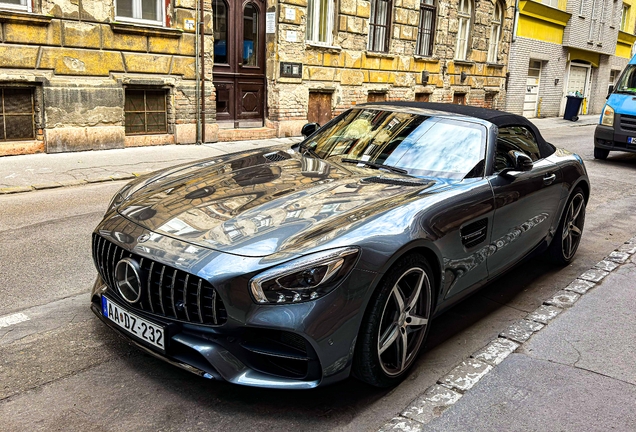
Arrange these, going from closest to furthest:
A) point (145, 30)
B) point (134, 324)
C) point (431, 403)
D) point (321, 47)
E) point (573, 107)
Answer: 1. point (134, 324)
2. point (431, 403)
3. point (145, 30)
4. point (321, 47)
5. point (573, 107)

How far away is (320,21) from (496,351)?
13106 mm

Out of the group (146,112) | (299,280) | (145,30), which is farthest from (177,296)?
(146,112)

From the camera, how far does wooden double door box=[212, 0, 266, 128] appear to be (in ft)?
44.4

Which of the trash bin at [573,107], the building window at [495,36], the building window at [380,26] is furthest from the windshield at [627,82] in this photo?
the trash bin at [573,107]

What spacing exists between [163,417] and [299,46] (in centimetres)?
1285

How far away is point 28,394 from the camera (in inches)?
119

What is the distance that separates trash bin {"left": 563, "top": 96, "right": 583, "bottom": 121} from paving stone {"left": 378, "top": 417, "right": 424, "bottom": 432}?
25541mm

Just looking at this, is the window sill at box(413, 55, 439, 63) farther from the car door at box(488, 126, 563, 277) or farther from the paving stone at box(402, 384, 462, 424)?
the paving stone at box(402, 384, 462, 424)

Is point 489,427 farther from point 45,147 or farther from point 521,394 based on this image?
point 45,147

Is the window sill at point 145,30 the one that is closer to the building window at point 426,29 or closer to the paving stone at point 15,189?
the paving stone at point 15,189

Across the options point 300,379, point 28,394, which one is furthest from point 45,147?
point 300,379

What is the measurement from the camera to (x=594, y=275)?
5477 mm

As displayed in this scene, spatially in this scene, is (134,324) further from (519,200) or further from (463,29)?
(463,29)

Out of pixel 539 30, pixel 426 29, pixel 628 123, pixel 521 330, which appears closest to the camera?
pixel 521 330
